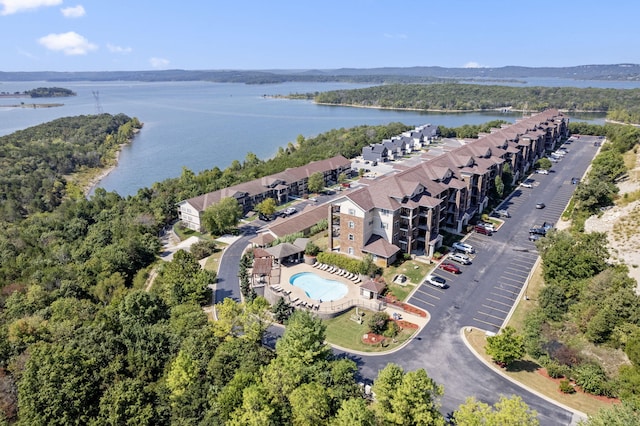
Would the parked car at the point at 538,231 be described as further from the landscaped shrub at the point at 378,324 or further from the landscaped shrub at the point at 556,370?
the landscaped shrub at the point at 378,324

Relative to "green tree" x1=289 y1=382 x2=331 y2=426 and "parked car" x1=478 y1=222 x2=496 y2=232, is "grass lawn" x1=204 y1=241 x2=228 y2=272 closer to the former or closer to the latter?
"green tree" x1=289 y1=382 x2=331 y2=426

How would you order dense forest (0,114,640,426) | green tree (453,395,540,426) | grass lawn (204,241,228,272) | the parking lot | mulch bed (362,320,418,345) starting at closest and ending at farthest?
green tree (453,395,540,426) < dense forest (0,114,640,426) < mulch bed (362,320,418,345) < the parking lot < grass lawn (204,241,228,272)

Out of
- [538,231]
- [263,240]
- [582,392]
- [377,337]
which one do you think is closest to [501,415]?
[582,392]

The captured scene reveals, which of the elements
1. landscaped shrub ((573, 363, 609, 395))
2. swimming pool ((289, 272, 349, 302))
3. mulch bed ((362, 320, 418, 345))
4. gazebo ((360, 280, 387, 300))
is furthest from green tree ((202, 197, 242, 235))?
landscaped shrub ((573, 363, 609, 395))

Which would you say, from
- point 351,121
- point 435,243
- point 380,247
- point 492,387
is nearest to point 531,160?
point 435,243

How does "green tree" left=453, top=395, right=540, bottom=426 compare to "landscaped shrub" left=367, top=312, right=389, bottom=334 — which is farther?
"landscaped shrub" left=367, top=312, right=389, bottom=334

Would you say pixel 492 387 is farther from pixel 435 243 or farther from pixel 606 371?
pixel 435 243

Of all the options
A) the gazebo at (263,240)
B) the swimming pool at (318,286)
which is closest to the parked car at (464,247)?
the swimming pool at (318,286)
